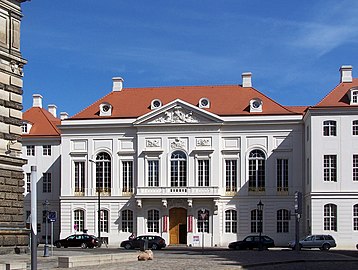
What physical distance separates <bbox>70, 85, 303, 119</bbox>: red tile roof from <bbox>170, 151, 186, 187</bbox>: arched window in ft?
16.7

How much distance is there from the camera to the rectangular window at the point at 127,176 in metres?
71.2

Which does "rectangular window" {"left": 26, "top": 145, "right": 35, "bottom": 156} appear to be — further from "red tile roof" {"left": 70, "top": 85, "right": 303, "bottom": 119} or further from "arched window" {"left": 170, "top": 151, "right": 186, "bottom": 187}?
"arched window" {"left": 170, "top": 151, "right": 186, "bottom": 187}

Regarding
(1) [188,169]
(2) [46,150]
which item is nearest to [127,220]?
(1) [188,169]

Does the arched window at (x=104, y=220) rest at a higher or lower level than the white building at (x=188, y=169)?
lower

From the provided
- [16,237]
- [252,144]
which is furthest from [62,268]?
[252,144]

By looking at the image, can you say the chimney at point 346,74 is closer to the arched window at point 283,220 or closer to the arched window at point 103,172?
the arched window at point 283,220

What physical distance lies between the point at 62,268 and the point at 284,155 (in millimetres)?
44225


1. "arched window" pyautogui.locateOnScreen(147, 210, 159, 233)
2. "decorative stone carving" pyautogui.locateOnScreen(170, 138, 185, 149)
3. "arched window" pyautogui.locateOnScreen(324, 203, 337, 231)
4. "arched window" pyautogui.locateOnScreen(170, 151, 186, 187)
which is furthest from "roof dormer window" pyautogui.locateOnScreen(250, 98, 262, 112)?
"arched window" pyautogui.locateOnScreen(147, 210, 159, 233)

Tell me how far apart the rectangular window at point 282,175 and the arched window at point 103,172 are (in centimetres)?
1534

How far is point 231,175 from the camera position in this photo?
70.1 m

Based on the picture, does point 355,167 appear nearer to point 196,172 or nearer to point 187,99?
point 196,172

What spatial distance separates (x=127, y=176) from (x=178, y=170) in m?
4.88

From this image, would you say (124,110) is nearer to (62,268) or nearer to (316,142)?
(316,142)

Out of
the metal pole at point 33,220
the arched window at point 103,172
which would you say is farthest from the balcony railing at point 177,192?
the metal pole at point 33,220
